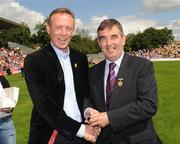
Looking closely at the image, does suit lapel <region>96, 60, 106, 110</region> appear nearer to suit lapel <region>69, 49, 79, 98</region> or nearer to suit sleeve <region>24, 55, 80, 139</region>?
suit lapel <region>69, 49, 79, 98</region>

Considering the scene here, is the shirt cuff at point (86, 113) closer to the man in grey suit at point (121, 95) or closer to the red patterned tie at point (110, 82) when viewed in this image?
the man in grey suit at point (121, 95)

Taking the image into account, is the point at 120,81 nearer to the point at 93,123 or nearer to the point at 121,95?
the point at 121,95

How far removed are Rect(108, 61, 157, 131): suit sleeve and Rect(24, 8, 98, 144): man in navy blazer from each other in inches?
12.3

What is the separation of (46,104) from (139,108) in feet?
3.07

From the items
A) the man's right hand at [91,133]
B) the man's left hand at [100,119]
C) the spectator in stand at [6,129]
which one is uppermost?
the man's left hand at [100,119]

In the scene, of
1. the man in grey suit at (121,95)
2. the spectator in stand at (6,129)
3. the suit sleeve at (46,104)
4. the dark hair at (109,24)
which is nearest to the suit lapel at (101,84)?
the man in grey suit at (121,95)

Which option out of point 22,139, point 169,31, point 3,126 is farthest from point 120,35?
point 169,31

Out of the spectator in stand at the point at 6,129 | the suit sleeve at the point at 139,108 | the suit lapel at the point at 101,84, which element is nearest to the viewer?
the suit sleeve at the point at 139,108

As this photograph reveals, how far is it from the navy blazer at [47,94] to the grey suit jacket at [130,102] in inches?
13.1

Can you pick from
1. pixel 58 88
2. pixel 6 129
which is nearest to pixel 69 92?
pixel 58 88

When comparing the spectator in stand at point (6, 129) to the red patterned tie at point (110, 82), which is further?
the spectator in stand at point (6, 129)

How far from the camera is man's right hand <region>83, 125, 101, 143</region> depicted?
4206mm

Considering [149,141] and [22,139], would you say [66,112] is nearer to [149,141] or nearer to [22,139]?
[149,141]

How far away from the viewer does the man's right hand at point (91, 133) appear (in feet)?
13.8
